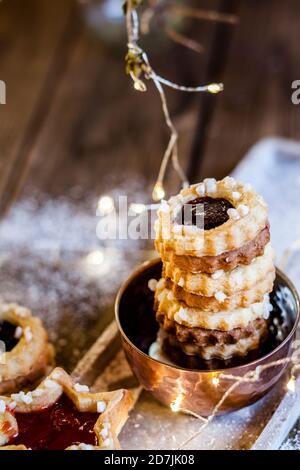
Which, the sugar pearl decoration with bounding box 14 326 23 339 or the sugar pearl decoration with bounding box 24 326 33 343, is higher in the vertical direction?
the sugar pearl decoration with bounding box 24 326 33 343

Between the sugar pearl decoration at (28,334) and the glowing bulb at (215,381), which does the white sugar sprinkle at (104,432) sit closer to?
the glowing bulb at (215,381)

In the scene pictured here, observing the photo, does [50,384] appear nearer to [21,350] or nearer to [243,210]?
[21,350]

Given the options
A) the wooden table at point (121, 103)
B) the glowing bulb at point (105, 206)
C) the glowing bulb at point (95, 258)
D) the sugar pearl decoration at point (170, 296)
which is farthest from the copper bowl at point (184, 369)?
the wooden table at point (121, 103)

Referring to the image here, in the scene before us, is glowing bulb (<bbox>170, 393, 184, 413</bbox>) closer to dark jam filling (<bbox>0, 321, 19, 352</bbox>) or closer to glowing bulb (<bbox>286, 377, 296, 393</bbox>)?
glowing bulb (<bbox>286, 377, 296, 393</bbox>)

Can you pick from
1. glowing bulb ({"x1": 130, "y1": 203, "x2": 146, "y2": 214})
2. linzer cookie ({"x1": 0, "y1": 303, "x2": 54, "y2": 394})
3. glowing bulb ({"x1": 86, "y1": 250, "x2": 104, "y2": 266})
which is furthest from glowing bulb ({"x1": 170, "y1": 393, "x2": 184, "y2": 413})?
glowing bulb ({"x1": 130, "y1": 203, "x2": 146, "y2": 214})

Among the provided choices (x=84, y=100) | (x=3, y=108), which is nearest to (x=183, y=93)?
(x=84, y=100)

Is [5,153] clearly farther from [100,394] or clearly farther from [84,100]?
[100,394]
